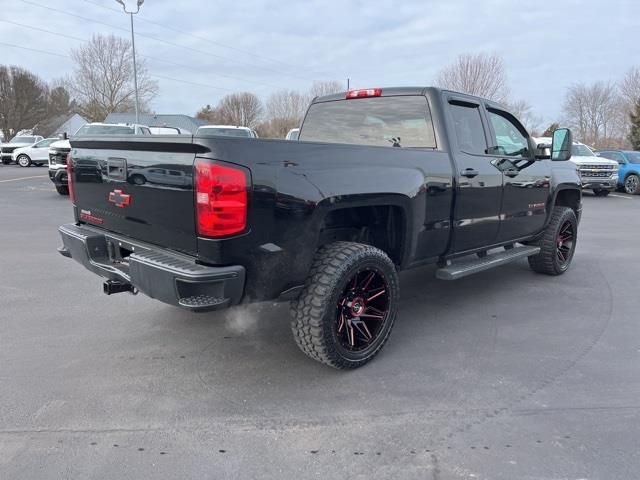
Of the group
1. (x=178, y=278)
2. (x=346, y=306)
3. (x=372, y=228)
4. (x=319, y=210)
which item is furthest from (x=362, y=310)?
(x=178, y=278)

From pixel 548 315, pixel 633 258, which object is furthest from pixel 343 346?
pixel 633 258

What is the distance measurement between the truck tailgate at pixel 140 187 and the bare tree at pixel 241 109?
220ft

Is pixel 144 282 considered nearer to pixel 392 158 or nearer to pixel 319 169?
pixel 319 169

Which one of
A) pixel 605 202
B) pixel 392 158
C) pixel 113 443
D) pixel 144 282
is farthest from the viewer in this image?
pixel 605 202

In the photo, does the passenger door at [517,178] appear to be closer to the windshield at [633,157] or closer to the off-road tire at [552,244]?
the off-road tire at [552,244]

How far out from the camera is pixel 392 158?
11.6 feet

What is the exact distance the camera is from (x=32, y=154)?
28.3 m

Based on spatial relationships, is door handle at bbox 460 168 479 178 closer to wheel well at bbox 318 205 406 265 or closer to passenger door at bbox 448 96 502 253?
passenger door at bbox 448 96 502 253

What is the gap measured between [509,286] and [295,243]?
3.46 meters

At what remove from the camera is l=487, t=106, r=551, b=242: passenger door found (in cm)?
475

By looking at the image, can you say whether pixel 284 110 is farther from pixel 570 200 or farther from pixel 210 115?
pixel 570 200

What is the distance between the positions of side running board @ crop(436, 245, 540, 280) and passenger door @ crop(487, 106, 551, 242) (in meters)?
0.16

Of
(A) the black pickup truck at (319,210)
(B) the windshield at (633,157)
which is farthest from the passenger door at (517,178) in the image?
(B) the windshield at (633,157)

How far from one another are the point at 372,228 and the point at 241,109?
71074 millimetres
